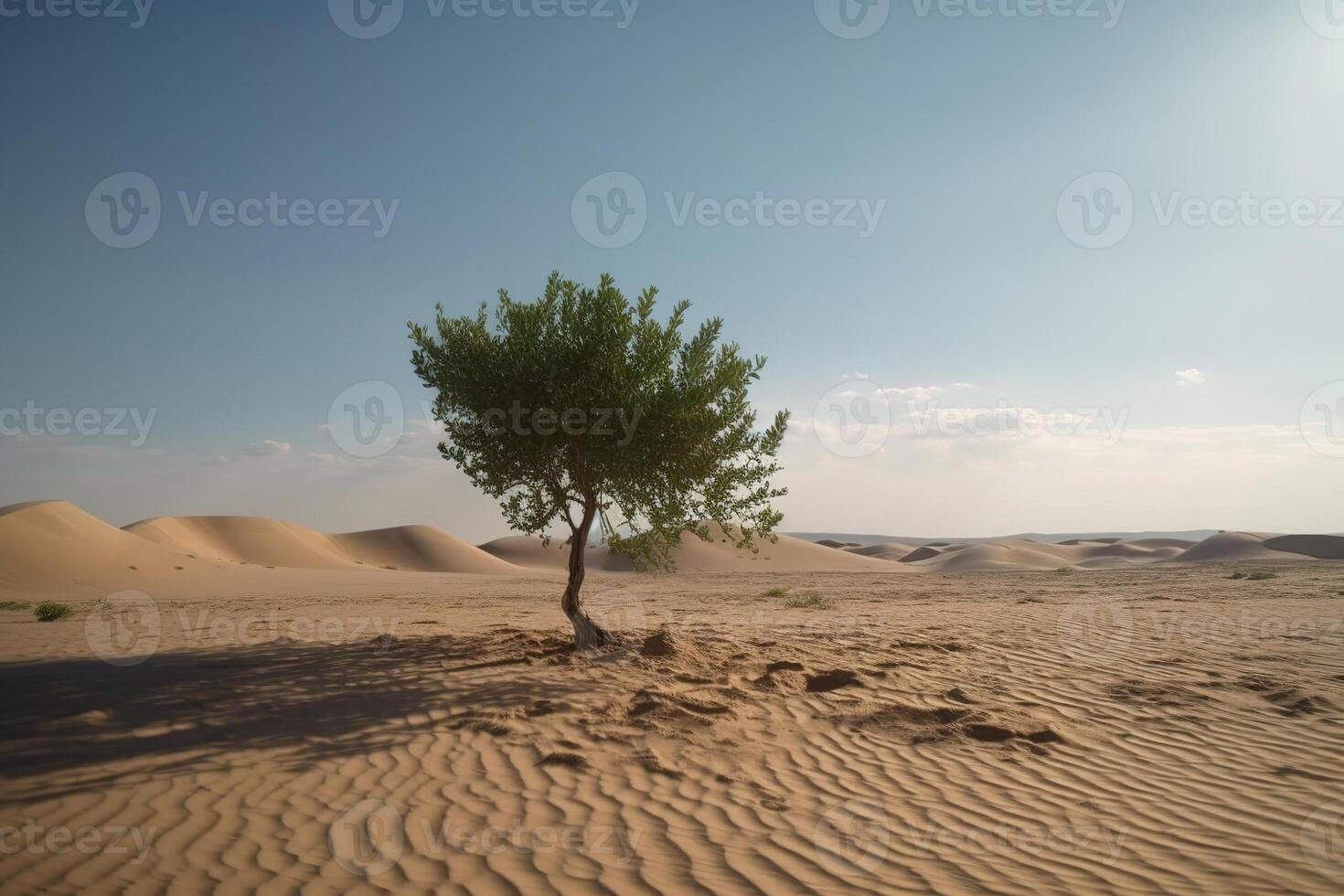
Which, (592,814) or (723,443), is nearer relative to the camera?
(592,814)

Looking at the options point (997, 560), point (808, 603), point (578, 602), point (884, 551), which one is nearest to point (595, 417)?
point (578, 602)

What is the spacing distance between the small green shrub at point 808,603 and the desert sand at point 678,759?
5871 millimetres

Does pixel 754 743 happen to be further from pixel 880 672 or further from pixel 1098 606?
pixel 1098 606

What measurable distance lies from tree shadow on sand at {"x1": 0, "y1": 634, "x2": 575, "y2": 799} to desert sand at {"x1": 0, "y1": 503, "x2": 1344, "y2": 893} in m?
0.05

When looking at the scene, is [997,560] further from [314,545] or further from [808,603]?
[314,545]

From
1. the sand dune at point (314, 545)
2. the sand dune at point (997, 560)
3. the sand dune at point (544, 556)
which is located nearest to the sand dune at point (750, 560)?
the sand dune at point (544, 556)

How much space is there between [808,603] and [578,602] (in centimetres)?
1231

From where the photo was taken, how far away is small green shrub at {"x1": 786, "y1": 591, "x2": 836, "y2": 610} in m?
21.2

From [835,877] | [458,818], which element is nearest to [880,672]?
[835,877]

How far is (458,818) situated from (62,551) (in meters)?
44.0

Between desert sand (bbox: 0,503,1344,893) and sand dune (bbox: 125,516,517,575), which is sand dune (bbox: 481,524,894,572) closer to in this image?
sand dune (bbox: 125,516,517,575)

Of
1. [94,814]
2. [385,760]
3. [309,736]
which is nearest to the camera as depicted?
[94,814]

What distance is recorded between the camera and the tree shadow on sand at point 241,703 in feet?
22.1

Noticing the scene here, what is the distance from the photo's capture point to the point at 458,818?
554 centimetres
